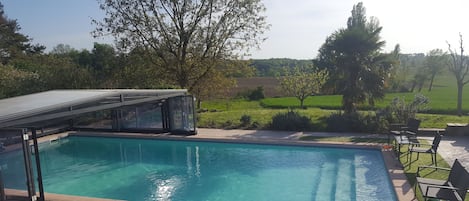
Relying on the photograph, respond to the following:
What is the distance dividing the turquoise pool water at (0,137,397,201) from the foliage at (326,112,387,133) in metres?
2.41

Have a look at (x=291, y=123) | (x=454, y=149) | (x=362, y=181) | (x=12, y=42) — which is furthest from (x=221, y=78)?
(x=12, y=42)

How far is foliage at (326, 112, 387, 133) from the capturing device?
41.4 feet

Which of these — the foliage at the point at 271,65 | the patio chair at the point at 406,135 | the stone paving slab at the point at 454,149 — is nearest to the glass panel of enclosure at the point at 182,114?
the patio chair at the point at 406,135

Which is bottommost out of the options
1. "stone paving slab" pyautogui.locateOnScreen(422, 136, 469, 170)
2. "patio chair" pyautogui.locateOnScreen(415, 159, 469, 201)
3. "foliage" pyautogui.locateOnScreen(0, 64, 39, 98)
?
"stone paving slab" pyautogui.locateOnScreen(422, 136, 469, 170)

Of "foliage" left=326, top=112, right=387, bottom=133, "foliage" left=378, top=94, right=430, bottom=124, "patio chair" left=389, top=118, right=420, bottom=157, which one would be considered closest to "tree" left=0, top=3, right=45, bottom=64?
"foliage" left=326, top=112, right=387, bottom=133

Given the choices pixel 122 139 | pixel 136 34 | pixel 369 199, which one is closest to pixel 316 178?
pixel 369 199

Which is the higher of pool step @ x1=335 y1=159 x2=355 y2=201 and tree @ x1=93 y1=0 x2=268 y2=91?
tree @ x1=93 y1=0 x2=268 y2=91

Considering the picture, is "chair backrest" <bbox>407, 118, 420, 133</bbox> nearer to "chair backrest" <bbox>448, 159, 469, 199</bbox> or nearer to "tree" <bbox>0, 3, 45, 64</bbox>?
"chair backrest" <bbox>448, 159, 469, 199</bbox>

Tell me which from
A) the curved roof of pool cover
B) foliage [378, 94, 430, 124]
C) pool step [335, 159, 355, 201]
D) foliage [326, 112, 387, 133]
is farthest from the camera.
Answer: foliage [326, 112, 387, 133]

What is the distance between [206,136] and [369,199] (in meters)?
7.38

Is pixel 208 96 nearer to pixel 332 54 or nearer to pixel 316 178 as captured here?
pixel 332 54

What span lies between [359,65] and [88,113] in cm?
1036

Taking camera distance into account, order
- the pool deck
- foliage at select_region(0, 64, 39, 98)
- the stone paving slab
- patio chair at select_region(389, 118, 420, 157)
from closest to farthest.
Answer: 1. the pool deck
2. the stone paving slab
3. patio chair at select_region(389, 118, 420, 157)
4. foliage at select_region(0, 64, 39, 98)

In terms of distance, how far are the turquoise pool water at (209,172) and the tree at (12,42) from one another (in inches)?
1071
